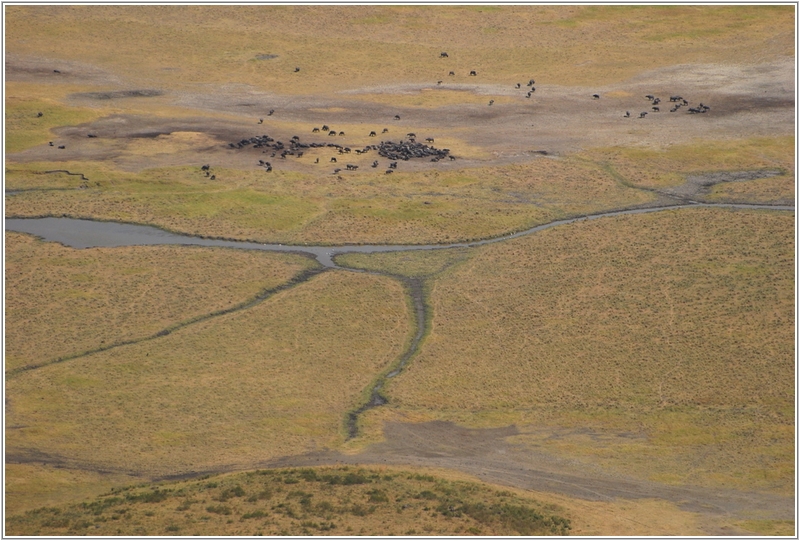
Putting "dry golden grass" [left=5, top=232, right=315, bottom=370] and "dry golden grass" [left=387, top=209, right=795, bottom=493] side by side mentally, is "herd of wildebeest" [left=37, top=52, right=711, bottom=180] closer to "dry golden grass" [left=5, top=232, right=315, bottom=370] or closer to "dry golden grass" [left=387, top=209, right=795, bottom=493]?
"dry golden grass" [left=387, top=209, right=795, bottom=493]

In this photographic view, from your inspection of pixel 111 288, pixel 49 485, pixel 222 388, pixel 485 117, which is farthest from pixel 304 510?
pixel 485 117

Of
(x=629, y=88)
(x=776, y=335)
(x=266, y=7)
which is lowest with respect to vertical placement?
(x=776, y=335)

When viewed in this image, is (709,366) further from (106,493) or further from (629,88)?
(629,88)

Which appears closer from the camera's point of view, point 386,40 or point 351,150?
point 351,150

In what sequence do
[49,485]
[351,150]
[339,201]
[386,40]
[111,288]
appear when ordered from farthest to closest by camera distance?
[386,40] < [351,150] < [339,201] < [111,288] < [49,485]

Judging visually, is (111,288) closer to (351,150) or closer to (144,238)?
(144,238)

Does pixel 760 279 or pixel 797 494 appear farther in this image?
pixel 760 279

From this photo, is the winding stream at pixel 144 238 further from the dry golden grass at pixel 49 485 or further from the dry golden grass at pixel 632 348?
the dry golden grass at pixel 49 485

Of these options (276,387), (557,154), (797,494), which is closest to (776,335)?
(797,494)
